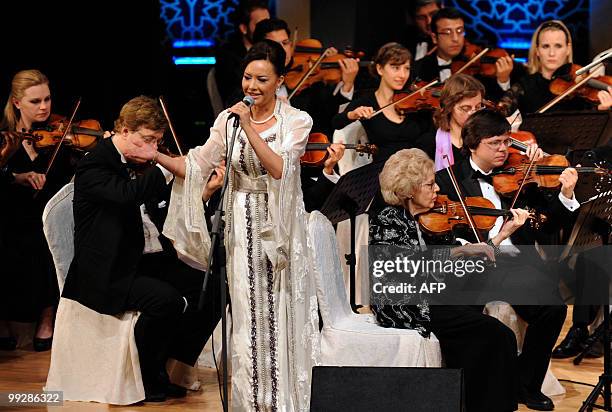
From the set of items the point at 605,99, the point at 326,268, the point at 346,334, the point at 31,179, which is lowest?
the point at 346,334

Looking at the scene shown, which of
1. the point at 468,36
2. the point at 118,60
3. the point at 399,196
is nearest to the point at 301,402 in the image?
the point at 399,196

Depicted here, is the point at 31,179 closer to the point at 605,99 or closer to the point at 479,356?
the point at 479,356

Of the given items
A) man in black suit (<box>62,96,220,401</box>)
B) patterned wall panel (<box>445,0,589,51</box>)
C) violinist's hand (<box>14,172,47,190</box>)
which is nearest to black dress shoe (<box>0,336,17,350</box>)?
violinist's hand (<box>14,172,47,190</box>)

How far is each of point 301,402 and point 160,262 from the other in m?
1.13

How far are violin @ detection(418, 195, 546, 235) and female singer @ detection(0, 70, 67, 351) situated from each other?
2.07 m

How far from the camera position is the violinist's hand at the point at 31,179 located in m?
5.48

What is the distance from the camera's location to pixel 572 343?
17.5ft

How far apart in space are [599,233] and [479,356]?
0.77 m

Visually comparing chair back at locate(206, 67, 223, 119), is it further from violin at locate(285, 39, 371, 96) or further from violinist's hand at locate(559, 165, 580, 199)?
violinist's hand at locate(559, 165, 580, 199)

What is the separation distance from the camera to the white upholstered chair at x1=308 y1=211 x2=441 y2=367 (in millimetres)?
4188

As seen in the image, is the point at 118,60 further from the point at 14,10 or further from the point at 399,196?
the point at 399,196

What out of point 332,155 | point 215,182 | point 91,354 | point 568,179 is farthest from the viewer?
point 332,155

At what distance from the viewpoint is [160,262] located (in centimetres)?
492

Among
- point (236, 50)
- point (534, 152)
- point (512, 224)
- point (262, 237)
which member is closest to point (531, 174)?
point (534, 152)
